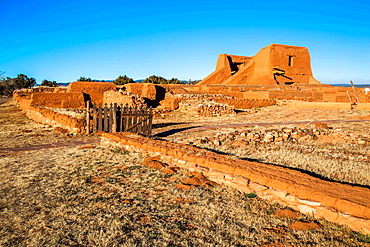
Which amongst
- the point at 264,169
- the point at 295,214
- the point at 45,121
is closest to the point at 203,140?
the point at 264,169

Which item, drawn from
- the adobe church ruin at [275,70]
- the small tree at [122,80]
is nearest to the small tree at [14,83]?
the small tree at [122,80]

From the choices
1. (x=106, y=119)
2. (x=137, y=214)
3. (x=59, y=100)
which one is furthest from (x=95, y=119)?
(x=59, y=100)

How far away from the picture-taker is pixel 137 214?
3.66 meters

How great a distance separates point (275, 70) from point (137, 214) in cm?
3885

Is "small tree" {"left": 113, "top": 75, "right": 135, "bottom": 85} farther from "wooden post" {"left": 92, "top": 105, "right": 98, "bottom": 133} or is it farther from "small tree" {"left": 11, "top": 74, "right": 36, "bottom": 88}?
"wooden post" {"left": 92, "top": 105, "right": 98, "bottom": 133}

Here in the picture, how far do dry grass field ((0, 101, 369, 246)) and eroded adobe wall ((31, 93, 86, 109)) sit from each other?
15.0m

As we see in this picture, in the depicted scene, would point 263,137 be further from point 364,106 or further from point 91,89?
point 91,89

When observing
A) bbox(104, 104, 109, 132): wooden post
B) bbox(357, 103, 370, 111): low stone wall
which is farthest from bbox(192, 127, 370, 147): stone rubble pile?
bbox(357, 103, 370, 111): low stone wall

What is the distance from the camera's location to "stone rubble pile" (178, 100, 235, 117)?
755 inches

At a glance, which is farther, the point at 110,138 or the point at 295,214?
the point at 110,138

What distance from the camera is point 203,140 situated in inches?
342

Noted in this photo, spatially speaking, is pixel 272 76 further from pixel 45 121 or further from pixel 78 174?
pixel 78 174

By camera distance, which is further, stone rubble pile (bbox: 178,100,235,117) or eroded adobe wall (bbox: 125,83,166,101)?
eroded adobe wall (bbox: 125,83,166,101)

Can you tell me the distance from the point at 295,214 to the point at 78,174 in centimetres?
409
